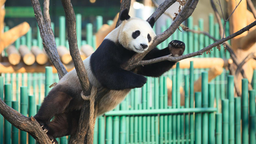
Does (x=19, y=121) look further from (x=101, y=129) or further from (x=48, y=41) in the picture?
(x=101, y=129)

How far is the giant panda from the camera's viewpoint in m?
2.18

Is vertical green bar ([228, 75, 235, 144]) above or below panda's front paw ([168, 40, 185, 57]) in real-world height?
below

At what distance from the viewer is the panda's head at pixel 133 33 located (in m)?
2.23

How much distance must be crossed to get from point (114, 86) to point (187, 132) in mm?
1600

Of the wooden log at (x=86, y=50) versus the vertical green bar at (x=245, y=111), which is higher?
the wooden log at (x=86, y=50)

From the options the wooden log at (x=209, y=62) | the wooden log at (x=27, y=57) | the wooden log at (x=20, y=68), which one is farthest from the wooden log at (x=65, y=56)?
the wooden log at (x=209, y=62)

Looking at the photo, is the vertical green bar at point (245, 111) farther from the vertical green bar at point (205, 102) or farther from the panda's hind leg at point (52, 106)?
the panda's hind leg at point (52, 106)

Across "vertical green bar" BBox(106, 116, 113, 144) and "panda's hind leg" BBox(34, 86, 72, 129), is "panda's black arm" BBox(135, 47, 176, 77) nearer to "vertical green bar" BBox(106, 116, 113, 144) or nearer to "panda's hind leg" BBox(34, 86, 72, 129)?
"panda's hind leg" BBox(34, 86, 72, 129)

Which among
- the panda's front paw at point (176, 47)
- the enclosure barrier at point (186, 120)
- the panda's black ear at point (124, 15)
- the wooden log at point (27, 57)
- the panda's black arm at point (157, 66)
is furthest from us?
the wooden log at point (27, 57)

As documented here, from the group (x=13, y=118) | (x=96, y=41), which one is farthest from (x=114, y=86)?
(x=96, y=41)

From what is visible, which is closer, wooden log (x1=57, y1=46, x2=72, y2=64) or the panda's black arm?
the panda's black arm

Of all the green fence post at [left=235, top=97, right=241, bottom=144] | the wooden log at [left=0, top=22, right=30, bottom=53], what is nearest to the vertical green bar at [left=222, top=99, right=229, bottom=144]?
the green fence post at [left=235, top=97, right=241, bottom=144]

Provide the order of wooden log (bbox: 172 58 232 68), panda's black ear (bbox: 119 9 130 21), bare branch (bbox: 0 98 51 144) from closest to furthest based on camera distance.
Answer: bare branch (bbox: 0 98 51 144) → panda's black ear (bbox: 119 9 130 21) → wooden log (bbox: 172 58 232 68)

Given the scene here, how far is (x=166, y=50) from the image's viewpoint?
96.8 inches
